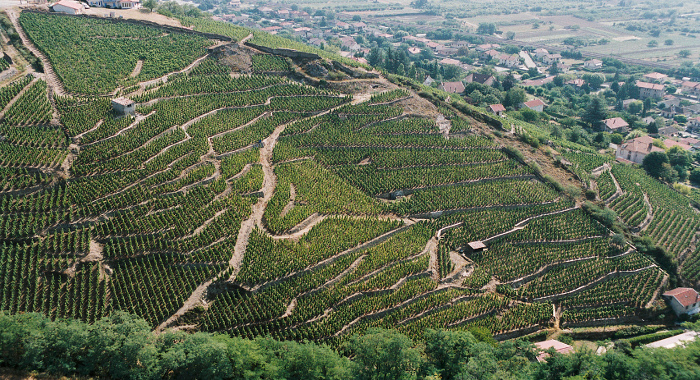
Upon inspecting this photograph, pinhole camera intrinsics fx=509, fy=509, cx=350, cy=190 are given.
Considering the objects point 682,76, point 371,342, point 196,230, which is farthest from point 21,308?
point 682,76

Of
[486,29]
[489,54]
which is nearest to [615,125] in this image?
[489,54]

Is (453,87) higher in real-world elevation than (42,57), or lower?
lower

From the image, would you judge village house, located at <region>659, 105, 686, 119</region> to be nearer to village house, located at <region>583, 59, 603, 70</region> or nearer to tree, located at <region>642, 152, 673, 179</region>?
village house, located at <region>583, 59, 603, 70</region>

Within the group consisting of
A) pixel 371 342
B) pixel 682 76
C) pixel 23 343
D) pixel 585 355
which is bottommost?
pixel 682 76

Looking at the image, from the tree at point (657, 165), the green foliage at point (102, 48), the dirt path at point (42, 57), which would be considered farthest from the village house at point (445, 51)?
the dirt path at point (42, 57)

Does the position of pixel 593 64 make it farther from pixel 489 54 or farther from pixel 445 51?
pixel 445 51

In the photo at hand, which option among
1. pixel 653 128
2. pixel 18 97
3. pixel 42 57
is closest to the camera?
pixel 18 97

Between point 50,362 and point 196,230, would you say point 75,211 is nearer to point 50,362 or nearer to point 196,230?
point 196,230
